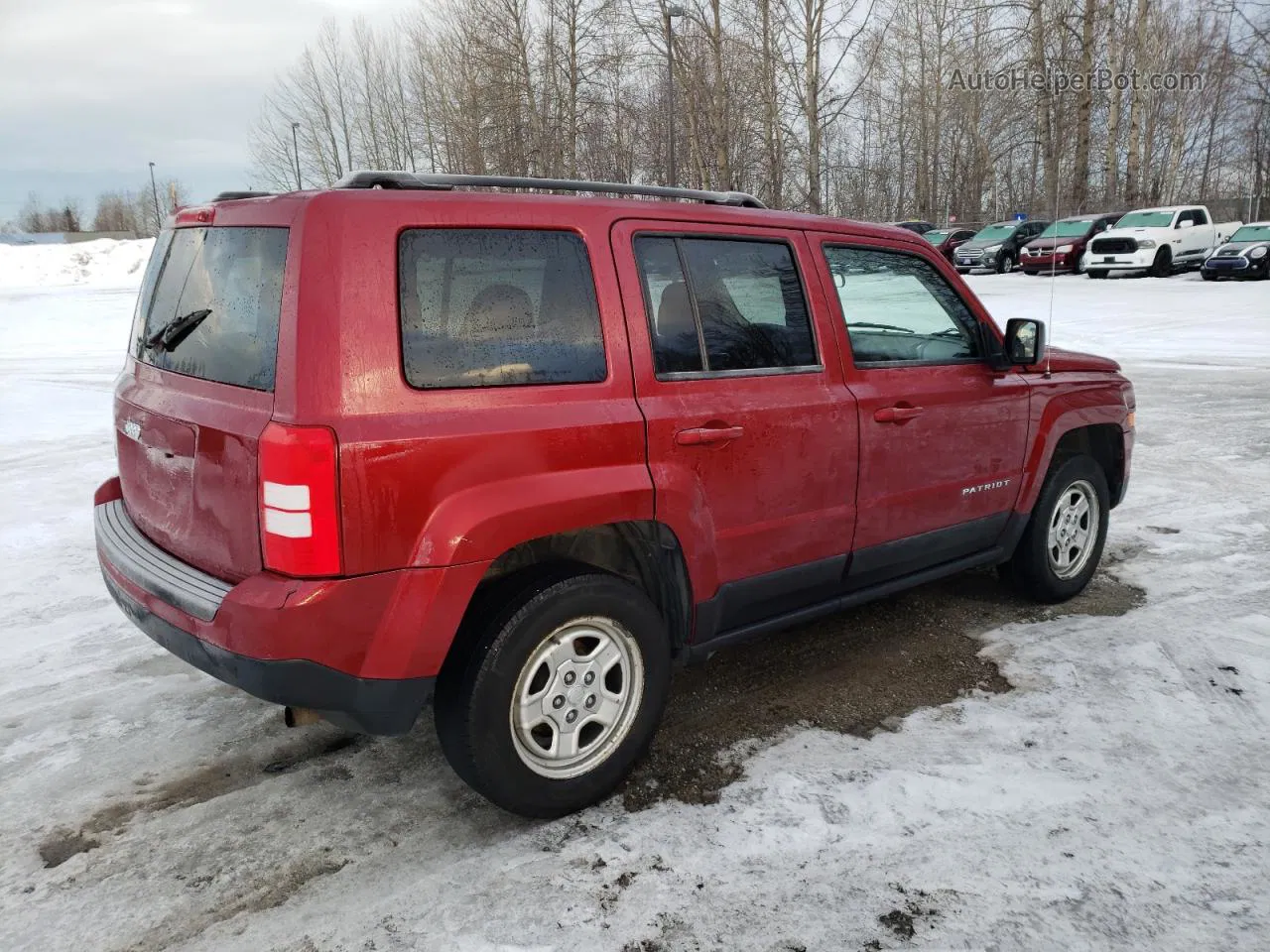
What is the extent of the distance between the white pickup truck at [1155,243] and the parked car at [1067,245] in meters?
0.66

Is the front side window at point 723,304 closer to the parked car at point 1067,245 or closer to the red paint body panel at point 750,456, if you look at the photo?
the red paint body panel at point 750,456

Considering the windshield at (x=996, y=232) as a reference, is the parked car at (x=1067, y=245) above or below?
below

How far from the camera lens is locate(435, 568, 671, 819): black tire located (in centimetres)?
264

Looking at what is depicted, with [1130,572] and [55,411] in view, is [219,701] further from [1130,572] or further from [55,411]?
[55,411]

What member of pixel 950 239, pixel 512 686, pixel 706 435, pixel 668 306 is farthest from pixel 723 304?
pixel 950 239

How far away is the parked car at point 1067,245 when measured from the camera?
27453mm

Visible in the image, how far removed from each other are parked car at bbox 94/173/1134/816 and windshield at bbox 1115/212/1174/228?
87.1ft

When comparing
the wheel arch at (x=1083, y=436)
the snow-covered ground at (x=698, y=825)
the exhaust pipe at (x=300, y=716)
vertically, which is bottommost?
the snow-covered ground at (x=698, y=825)

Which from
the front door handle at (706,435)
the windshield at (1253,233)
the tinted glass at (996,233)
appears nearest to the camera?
the front door handle at (706,435)

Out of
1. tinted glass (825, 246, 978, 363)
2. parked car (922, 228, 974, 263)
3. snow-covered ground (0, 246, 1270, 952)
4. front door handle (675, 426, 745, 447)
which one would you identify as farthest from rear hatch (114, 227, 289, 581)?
parked car (922, 228, 974, 263)

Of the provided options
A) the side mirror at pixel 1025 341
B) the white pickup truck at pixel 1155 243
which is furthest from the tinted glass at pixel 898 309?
the white pickup truck at pixel 1155 243

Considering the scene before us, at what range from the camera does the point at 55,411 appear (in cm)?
1046

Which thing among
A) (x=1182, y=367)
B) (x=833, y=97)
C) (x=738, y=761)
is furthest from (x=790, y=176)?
(x=738, y=761)

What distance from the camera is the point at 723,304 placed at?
10.6 feet
